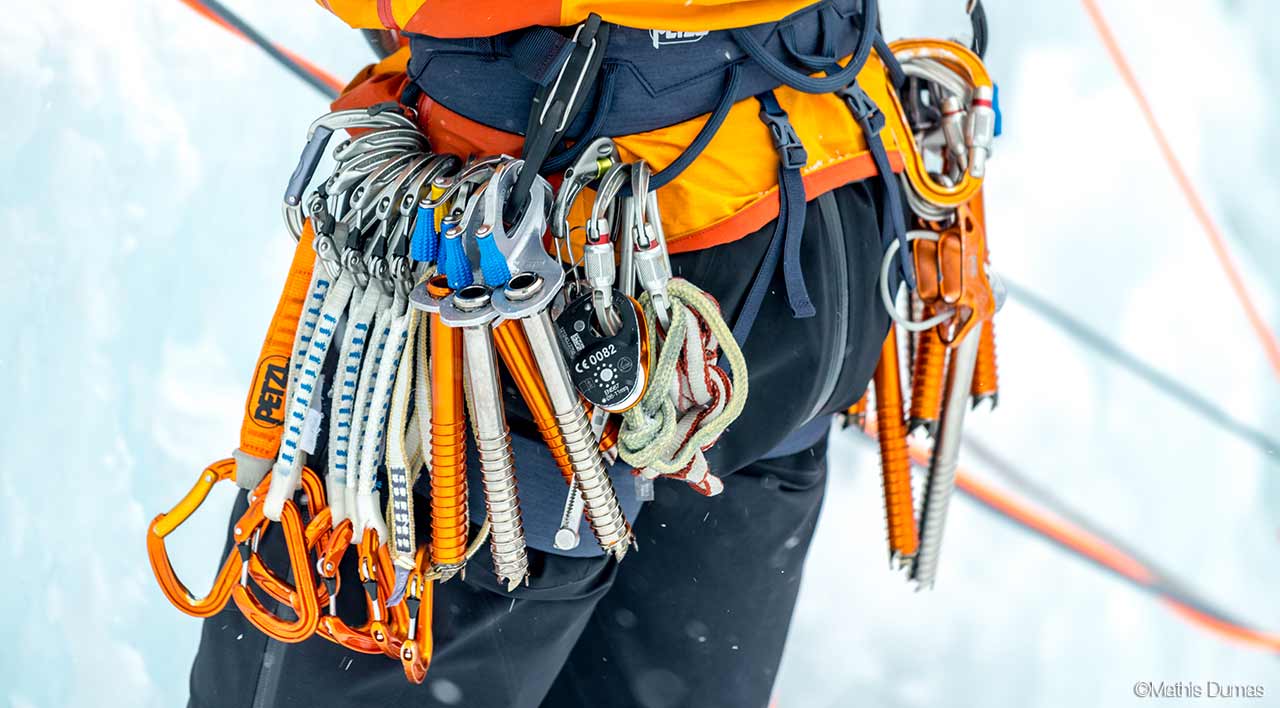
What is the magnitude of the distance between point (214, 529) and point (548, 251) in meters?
1.19

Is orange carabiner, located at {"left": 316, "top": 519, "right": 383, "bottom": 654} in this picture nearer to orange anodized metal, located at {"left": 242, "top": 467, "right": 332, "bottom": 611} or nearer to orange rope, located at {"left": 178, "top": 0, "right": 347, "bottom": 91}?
orange anodized metal, located at {"left": 242, "top": 467, "right": 332, "bottom": 611}

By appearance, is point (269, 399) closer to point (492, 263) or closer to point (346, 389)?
point (346, 389)

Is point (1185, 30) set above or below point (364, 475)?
below

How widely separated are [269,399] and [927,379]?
2.16 ft

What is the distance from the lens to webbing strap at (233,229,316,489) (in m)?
0.84

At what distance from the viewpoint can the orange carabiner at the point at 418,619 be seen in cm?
81

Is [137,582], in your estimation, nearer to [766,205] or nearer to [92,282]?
[92,282]

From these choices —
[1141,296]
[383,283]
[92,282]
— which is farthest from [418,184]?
[1141,296]

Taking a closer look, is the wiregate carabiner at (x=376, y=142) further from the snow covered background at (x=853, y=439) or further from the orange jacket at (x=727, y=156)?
the snow covered background at (x=853, y=439)

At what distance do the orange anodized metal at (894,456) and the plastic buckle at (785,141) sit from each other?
333 millimetres

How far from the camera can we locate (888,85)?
986 millimetres

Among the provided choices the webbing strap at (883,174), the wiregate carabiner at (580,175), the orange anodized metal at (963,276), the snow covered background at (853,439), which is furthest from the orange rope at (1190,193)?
the wiregate carabiner at (580,175)

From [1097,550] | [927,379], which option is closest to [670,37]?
[927,379]

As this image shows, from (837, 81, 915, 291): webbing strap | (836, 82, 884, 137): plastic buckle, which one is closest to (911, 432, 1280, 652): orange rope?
(837, 81, 915, 291): webbing strap
